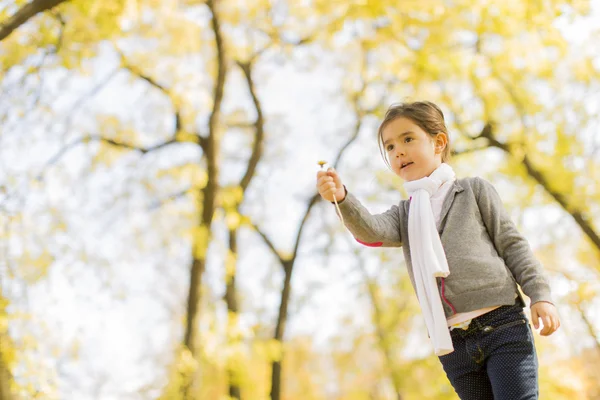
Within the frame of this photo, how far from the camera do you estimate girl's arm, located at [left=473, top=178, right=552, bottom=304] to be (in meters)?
1.70

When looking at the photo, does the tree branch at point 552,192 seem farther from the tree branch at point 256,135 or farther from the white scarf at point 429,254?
the white scarf at point 429,254

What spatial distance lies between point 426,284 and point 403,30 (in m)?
6.60

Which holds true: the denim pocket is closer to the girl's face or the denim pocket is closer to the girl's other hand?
the girl's other hand

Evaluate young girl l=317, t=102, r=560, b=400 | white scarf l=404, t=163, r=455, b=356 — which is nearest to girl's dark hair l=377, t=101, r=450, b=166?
young girl l=317, t=102, r=560, b=400

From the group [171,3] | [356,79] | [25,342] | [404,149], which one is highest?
[356,79]

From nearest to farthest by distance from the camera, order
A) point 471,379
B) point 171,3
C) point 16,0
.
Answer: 1. point 471,379
2. point 16,0
3. point 171,3

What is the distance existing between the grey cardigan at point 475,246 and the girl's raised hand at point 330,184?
47mm

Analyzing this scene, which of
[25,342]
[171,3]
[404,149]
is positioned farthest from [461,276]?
[171,3]

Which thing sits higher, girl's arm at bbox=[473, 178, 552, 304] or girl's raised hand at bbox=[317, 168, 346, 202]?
girl's raised hand at bbox=[317, 168, 346, 202]

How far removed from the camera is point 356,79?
9.87 m

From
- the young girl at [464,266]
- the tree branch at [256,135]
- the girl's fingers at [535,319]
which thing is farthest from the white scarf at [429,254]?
the tree branch at [256,135]

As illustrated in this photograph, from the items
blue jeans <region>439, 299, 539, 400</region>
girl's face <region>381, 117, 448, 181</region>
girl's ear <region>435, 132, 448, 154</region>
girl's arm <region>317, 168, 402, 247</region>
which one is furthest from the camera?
girl's ear <region>435, 132, 448, 154</region>

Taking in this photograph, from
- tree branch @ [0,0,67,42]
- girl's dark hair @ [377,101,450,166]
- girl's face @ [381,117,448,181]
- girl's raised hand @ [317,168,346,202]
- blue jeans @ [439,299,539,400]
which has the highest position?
tree branch @ [0,0,67,42]

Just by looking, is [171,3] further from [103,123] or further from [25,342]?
[25,342]
